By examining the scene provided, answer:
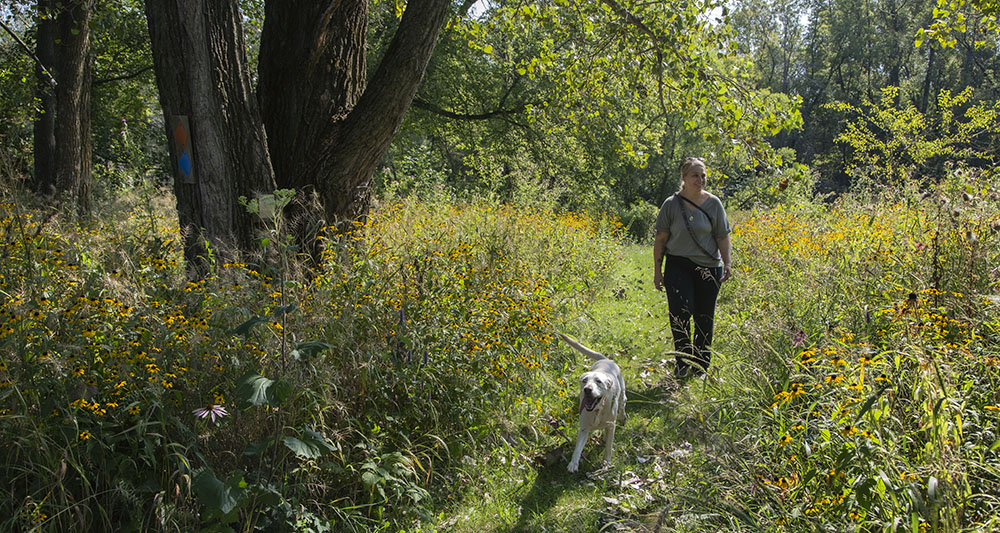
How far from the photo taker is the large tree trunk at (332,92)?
4.82 metres

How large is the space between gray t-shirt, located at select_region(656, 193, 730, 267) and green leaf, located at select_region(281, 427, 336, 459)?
3478 millimetres

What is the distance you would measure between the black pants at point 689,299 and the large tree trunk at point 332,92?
8.90ft

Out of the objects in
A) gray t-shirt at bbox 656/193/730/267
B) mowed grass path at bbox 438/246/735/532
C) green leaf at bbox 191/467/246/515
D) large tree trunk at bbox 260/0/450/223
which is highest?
large tree trunk at bbox 260/0/450/223

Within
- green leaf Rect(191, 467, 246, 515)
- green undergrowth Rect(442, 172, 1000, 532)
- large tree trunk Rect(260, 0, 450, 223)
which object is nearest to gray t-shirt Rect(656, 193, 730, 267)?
green undergrowth Rect(442, 172, 1000, 532)

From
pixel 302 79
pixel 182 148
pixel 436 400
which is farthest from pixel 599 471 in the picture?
pixel 302 79

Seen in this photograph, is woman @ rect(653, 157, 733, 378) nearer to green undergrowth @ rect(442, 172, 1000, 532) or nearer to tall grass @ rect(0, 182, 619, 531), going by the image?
green undergrowth @ rect(442, 172, 1000, 532)

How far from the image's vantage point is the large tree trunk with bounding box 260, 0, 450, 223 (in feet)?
15.8

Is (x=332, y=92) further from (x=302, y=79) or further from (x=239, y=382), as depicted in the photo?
(x=239, y=382)

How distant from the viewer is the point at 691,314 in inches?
209

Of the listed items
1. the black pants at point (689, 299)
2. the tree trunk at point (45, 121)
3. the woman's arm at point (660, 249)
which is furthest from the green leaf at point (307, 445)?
the tree trunk at point (45, 121)

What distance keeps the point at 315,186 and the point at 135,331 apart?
2.41 metres

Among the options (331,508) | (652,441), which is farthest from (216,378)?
(652,441)

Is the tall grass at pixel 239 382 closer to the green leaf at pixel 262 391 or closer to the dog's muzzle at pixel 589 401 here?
the green leaf at pixel 262 391

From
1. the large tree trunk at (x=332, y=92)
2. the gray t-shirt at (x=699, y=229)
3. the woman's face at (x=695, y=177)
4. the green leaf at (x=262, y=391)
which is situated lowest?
the green leaf at (x=262, y=391)
